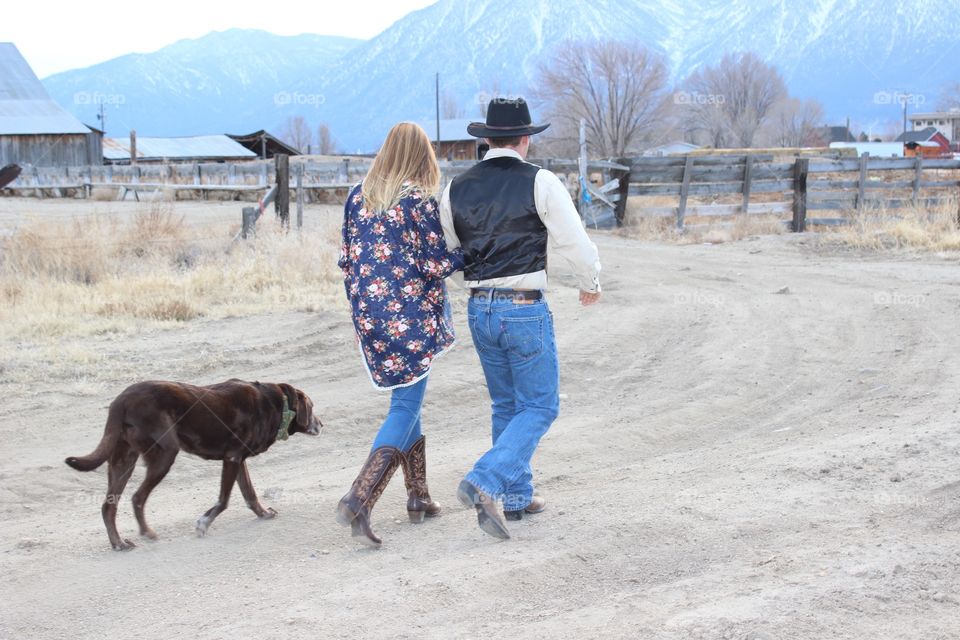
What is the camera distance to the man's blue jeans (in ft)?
15.3

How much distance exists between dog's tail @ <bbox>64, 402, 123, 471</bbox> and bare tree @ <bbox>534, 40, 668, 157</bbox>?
59.5 m

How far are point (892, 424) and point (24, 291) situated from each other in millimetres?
9522

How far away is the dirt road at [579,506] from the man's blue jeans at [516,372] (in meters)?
0.36

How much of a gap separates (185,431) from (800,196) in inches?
736

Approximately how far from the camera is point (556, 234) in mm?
4602

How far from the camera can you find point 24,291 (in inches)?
460

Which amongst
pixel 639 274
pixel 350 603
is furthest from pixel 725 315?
pixel 350 603

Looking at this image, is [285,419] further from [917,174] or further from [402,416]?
[917,174]

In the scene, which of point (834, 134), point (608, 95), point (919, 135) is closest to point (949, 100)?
point (834, 134)

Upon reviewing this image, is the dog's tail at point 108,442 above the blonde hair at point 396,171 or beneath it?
beneath

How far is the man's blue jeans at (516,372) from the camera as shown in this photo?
4.66 m

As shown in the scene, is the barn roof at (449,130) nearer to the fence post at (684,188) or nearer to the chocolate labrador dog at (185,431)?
the fence post at (684,188)

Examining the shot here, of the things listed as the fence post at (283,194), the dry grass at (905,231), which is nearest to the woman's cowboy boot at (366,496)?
the fence post at (283,194)

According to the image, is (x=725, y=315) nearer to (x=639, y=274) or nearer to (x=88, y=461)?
(x=639, y=274)
